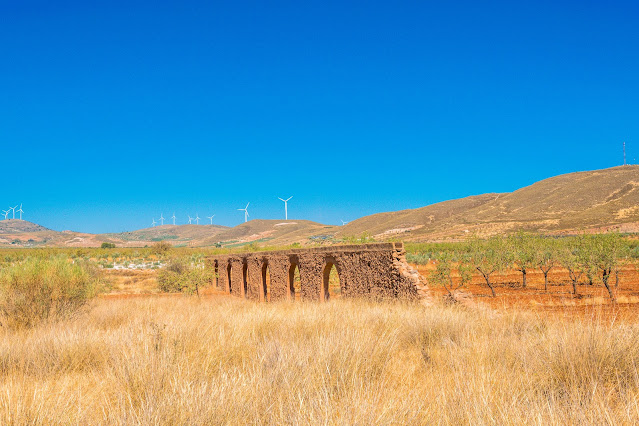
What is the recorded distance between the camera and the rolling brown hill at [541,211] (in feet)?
181

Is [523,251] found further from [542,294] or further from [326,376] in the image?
[326,376]

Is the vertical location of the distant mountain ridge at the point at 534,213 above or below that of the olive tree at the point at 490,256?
above

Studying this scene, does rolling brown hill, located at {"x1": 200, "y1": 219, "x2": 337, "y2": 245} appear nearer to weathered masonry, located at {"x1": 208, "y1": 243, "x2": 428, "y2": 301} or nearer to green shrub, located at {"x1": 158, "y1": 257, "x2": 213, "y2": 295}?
green shrub, located at {"x1": 158, "y1": 257, "x2": 213, "y2": 295}

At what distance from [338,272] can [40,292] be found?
26.6ft

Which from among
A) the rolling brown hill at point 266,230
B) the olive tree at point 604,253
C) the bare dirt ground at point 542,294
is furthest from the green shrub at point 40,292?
the rolling brown hill at point 266,230

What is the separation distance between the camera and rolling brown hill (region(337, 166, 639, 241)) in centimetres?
5503

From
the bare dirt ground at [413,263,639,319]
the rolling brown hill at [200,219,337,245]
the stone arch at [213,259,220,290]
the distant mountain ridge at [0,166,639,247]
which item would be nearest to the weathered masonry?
the bare dirt ground at [413,263,639,319]

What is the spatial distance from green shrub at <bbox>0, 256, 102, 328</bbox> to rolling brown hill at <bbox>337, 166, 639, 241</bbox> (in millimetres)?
52171

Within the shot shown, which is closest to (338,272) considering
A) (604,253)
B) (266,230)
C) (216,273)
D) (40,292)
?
(40,292)

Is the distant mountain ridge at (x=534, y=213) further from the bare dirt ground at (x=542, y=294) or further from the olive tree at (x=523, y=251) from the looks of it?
the olive tree at (x=523, y=251)

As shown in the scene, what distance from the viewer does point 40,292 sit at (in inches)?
373

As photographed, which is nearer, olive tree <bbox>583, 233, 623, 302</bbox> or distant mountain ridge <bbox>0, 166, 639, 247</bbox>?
olive tree <bbox>583, 233, 623, 302</bbox>

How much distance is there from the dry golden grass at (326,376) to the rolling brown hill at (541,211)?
50.9 metres

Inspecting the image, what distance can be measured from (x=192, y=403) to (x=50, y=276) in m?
8.13
